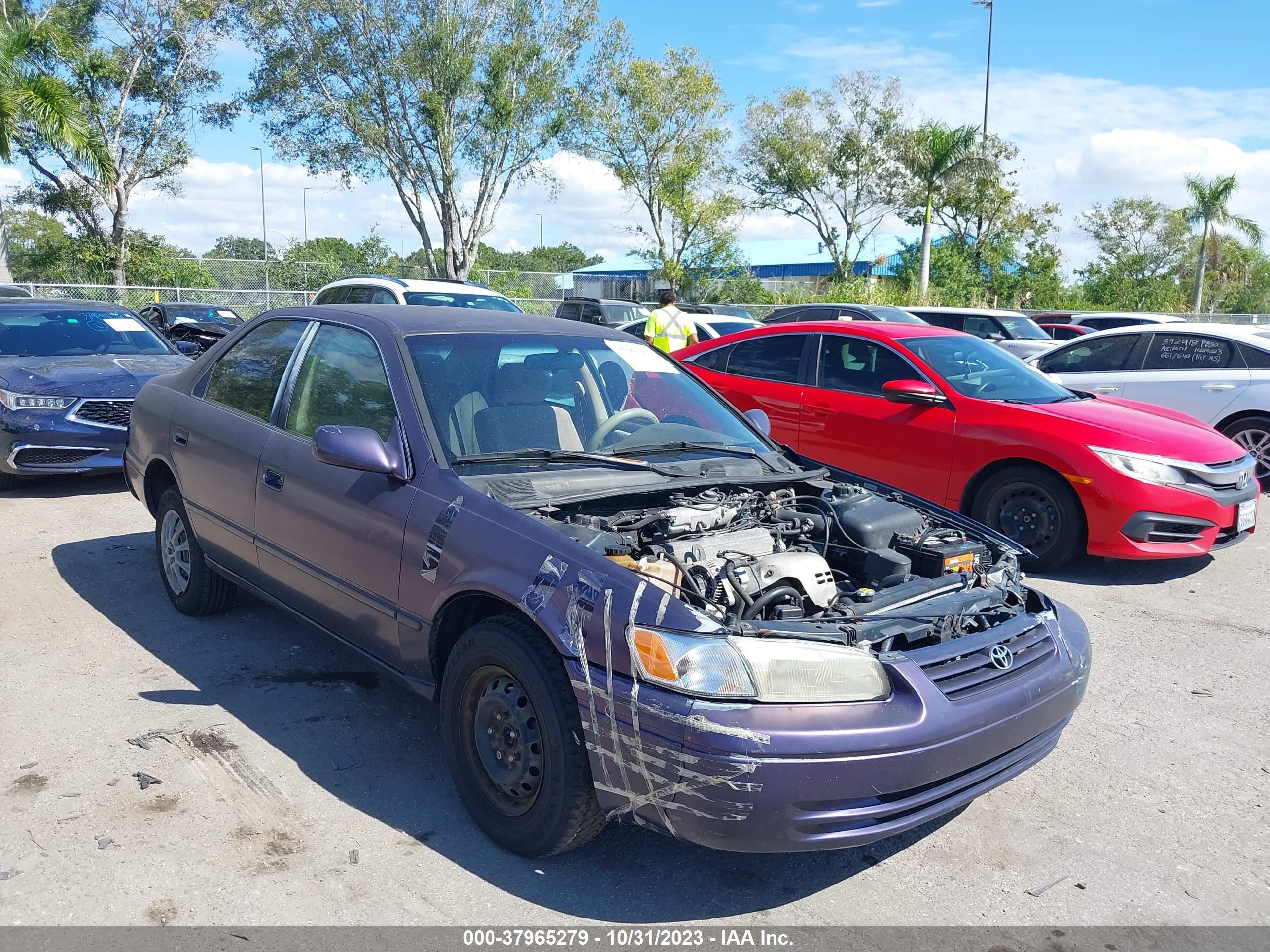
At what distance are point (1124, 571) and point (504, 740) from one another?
5125 millimetres

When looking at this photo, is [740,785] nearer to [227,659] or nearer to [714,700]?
Answer: [714,700]

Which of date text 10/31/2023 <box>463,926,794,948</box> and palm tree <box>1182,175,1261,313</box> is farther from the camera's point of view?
palm tree <box>1182,175,1261,313</box>

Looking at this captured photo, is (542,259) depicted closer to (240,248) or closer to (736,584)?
(240,248)

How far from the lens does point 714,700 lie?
102 inches

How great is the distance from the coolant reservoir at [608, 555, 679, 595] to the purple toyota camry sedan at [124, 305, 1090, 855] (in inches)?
0.5

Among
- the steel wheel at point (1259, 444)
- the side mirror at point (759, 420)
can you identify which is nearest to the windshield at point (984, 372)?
the side mirror at point (759, 420)

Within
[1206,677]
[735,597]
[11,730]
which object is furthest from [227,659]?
[1206,677]

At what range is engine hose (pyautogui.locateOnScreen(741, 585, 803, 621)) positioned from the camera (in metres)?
3.03

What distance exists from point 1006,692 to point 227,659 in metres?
3.50

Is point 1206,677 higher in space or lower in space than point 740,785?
lower

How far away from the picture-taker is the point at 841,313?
17438mm

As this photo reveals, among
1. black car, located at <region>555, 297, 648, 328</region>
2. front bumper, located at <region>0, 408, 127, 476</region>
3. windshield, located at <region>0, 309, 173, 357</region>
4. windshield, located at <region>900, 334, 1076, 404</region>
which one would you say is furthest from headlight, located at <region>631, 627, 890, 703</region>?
black car, located at <region>555, 297, 648, 328</region>

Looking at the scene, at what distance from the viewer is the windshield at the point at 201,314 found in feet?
68.4

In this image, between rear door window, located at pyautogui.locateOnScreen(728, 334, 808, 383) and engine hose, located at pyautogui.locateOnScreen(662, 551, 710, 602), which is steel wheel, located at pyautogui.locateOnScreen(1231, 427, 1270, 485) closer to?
rear door window, located at pyautogui.locateOnScreen(728, 334, 808, 383)
